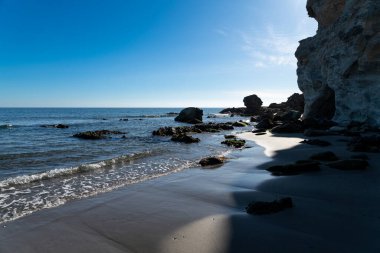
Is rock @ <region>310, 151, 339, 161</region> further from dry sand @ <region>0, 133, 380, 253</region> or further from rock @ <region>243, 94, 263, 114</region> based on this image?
rock @ <region>243, 94, 263, 114</region>

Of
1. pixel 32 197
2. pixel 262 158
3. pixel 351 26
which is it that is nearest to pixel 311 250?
pixel 32 197

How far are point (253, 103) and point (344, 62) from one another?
6126 cm

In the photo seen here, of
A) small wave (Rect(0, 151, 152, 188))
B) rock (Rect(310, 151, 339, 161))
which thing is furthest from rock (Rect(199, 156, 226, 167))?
rock (Rect(310, 151, 339, 161))

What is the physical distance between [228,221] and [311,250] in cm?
214

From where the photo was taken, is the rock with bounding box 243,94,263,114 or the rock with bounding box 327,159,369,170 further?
the rock with bounding box 243,94,263,114

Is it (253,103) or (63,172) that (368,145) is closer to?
(63,172)

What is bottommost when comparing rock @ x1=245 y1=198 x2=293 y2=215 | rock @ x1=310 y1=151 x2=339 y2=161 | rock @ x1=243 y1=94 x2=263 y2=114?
rock @ x1=245 y1=198 x2=293 y2=215

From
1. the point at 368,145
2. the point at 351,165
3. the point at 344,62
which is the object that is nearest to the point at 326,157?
the point at 351,165

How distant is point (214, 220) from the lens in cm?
746

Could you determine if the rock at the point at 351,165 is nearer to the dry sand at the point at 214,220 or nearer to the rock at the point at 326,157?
the dry sand at the point at 214,220

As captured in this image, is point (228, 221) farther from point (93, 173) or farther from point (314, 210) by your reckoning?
point (93, 173)

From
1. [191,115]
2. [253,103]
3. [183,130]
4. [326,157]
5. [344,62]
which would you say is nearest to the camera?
[326,157]

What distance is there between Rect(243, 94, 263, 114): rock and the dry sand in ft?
272

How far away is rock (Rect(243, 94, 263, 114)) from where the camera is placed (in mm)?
93000
